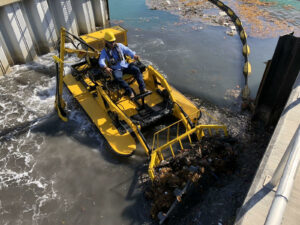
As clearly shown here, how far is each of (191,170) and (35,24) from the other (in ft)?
30.3

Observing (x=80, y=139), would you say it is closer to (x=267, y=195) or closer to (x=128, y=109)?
(x=128, y=109)

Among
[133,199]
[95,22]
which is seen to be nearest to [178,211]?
[133,199]

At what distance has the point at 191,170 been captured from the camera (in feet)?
16.4

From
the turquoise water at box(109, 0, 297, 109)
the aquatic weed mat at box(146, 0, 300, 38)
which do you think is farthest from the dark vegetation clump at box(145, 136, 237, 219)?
the aquatic weed mat at box(146, 0, 300, 38)

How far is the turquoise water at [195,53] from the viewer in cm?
891

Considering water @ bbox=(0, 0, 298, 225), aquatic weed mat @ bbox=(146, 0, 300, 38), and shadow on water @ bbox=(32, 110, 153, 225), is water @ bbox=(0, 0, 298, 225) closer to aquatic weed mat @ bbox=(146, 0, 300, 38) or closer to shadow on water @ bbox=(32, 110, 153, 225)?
shadow on water @ bbox=(32, 110, 153, 225)

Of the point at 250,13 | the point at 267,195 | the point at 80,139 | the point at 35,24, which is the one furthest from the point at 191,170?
the point at 250,13

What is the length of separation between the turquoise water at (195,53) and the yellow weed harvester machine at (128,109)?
1.94 m

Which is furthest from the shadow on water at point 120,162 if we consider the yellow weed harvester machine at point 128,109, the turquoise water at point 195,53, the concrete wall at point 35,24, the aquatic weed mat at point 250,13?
the aquatic weed mat at point 250,13

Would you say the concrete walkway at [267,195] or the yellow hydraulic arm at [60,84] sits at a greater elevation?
the concrete walkway at [267,195]

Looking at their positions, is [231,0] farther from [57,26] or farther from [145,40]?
[57,26]

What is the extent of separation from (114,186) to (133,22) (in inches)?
430

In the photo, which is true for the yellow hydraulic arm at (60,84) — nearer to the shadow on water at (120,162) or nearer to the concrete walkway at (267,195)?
the shadow on water at (120,162)

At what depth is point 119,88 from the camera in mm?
6863
